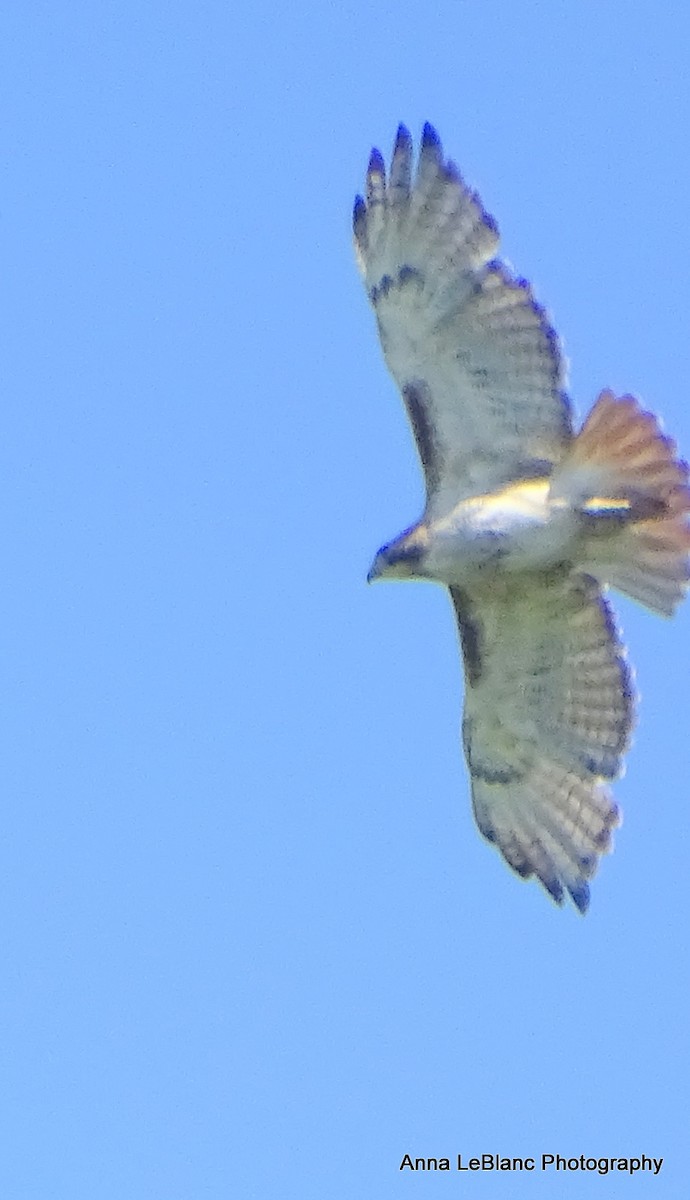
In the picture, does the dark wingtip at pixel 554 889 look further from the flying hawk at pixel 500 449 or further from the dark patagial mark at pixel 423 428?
the dark patagial mark at pixel 423 428

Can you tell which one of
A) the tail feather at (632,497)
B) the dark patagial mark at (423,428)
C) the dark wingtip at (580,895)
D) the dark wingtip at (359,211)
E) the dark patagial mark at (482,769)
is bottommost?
the dark wingtip at (580,895)

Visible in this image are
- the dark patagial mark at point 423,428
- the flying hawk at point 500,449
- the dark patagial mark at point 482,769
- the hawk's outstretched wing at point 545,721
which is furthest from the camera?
the dark patagial mark at point 482,769

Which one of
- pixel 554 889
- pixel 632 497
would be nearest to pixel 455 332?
pixel 632 497

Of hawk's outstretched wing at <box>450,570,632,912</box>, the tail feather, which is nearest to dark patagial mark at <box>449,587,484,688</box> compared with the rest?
hawk's outstretched wing at <box>450,570,632,912</box>

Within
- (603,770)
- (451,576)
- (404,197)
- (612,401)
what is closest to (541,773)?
(603,770)

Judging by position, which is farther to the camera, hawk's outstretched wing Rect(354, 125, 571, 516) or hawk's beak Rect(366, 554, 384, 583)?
hawk's beak Rect(366, 554, 384, 583)

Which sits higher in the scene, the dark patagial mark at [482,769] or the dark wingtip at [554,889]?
the dark patagial mark at [482,769]

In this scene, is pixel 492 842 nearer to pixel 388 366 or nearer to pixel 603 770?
pixel 603 770

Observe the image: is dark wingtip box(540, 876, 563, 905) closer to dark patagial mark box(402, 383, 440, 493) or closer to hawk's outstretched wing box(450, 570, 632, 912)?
hawk's outstretched wing box(450, 570, 632, 912)

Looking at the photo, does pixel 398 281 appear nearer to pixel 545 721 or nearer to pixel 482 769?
pixel 545 721

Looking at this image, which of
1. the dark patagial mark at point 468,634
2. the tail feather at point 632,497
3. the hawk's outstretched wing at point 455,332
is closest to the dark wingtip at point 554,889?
the dark patagial mark at point 468,634
